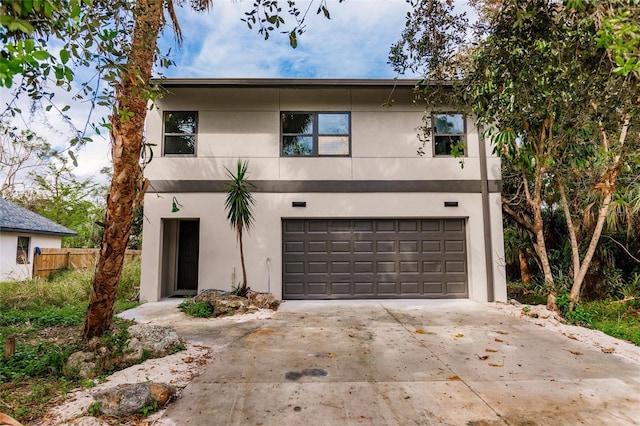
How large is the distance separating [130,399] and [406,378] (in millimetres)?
2651

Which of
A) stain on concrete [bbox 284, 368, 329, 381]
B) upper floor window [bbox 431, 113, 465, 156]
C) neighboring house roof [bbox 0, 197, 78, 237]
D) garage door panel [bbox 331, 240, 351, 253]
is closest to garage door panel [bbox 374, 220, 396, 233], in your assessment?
garage door panel [bbox 331, 240, 351, 253]

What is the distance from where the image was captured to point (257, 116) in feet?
28.5

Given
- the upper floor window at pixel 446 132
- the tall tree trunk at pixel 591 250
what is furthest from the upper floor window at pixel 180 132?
the tall tree trunk at pixel 591 250

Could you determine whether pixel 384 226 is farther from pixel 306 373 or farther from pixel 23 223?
pixel 23 223

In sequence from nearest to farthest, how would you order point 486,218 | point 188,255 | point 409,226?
point 486,218 → point 409,226 → point 188,255

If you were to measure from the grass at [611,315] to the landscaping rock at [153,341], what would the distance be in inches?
257

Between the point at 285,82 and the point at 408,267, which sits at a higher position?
the point at 285,82

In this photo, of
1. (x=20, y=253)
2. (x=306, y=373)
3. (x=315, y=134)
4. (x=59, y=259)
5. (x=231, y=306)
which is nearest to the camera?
(x=306, y=373)

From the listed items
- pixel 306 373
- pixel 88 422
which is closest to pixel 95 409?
pixel 88 422

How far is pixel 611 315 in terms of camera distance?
671 centimetres

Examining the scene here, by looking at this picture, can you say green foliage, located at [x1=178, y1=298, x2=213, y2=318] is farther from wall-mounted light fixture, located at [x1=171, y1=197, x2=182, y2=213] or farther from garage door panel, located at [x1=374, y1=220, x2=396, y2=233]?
garage door panel, located at [x1=374, y1=220, x2=396, y2=233]

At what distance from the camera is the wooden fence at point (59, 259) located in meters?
11.6

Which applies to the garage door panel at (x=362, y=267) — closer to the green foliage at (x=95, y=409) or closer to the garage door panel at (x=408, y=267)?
the garage door panel at (x=408, y=267)

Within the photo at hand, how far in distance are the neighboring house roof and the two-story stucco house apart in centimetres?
886
